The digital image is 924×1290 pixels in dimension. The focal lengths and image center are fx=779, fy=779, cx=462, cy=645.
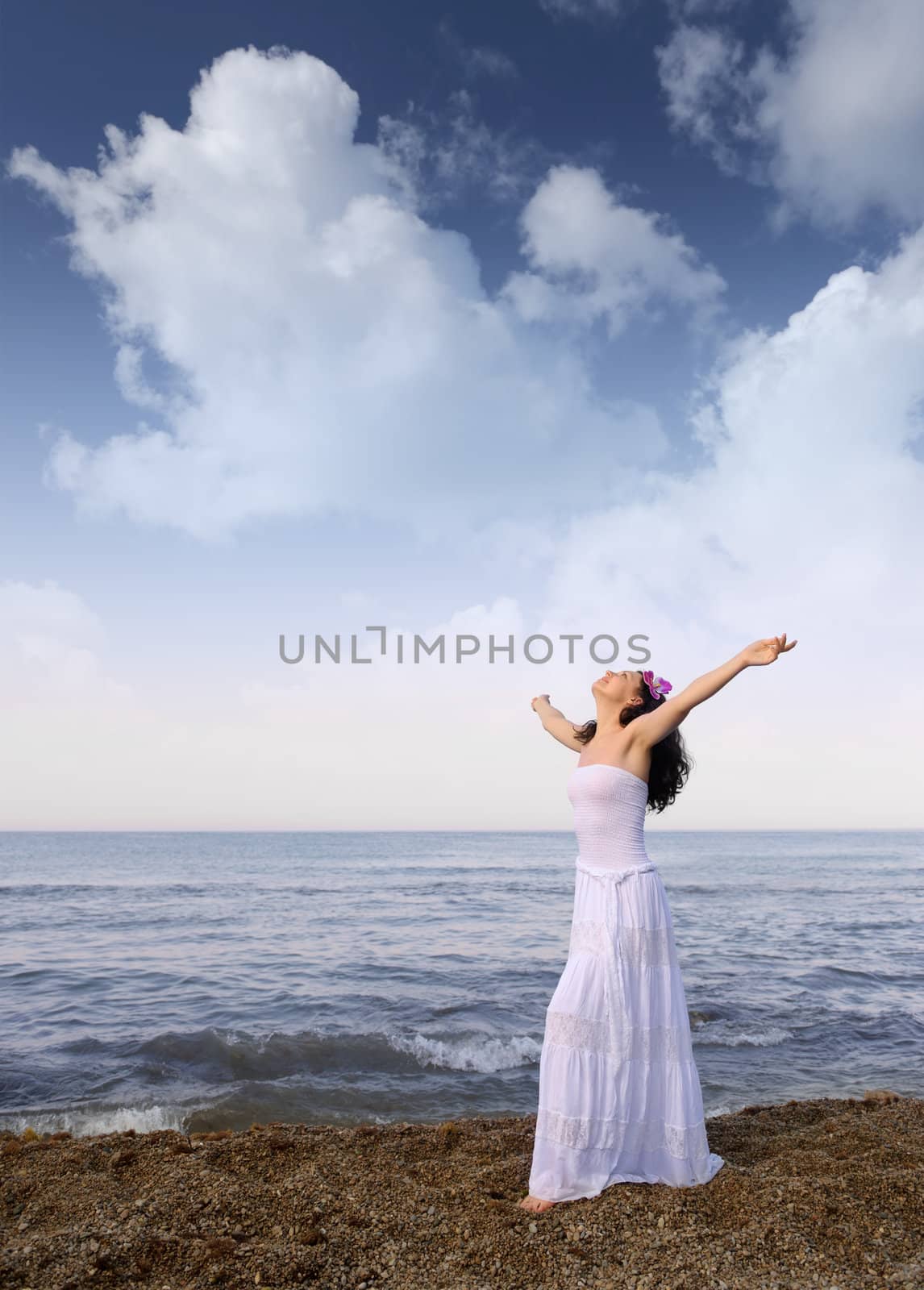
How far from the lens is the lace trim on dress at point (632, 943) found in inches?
167

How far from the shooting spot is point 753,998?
11.0 meters

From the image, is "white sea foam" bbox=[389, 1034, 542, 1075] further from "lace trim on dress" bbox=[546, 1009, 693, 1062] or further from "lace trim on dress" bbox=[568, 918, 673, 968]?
"lace trim on dress" bbox=[568, 918, 673, 968]

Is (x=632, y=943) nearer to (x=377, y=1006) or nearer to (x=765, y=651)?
(x=765, y=651)

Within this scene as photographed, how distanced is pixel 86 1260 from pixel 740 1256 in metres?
2.80

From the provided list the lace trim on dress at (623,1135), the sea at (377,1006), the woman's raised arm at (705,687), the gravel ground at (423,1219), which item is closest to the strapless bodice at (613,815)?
the woman's raised arm at (705,687)

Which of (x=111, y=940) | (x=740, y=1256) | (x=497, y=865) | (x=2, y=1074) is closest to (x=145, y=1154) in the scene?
(x=740, y=1256)

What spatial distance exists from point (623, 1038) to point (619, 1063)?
4.8 inches

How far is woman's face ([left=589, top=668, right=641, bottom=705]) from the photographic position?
4.69 metres

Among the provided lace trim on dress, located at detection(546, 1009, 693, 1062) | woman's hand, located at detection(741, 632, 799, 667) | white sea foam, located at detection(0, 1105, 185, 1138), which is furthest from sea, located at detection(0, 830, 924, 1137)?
woman's hand, located at detection(741, 632, 799, 667)

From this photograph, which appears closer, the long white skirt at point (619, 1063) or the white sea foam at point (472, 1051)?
the long white skirt at point (619, 1063)

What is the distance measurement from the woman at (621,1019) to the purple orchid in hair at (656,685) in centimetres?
41

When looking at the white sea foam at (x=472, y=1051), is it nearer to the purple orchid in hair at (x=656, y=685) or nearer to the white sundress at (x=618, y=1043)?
the white sundress at (x=618, y=1043)

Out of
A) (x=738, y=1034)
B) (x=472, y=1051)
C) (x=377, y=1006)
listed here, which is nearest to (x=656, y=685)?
(x=472, y=1051)

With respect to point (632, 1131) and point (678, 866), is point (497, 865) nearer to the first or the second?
point (678, 866)
